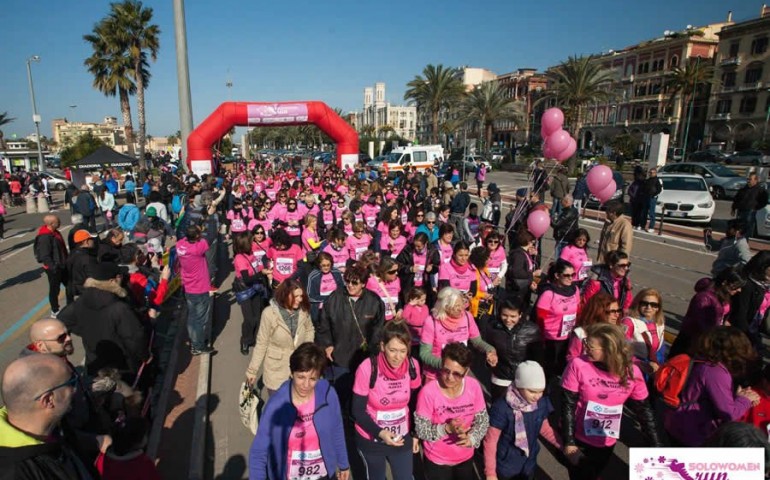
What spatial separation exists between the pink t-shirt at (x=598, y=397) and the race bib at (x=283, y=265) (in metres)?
3.99

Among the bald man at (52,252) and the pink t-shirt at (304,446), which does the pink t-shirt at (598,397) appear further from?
the bald man at (52,252)

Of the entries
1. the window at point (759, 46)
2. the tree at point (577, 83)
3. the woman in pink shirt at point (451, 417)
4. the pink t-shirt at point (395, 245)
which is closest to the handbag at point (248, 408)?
the woman in pink shirt at point (451, 417)

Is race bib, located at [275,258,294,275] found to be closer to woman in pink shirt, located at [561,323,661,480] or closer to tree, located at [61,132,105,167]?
woman in pink shirt, located at [561,323,661,480]

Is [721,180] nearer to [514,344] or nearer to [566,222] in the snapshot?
[566,222]

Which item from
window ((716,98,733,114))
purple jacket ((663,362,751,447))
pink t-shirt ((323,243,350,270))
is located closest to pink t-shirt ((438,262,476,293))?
pink t-shirt ((323,243,350,270))

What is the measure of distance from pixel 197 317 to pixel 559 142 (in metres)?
7.06

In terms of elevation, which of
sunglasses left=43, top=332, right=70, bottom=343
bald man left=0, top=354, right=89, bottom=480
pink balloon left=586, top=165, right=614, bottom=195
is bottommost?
sunglasses left=43, top=332, right=70, bottom=343

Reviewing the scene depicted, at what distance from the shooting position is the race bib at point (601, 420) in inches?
123

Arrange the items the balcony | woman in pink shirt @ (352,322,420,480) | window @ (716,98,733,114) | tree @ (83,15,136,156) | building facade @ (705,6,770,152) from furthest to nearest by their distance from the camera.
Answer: window @ (716,98,733,114), the balcony, building facade @ (705,6,770,152), tree @ (83,15,136,156), woman in pink shirt @ (352,322,420,480)

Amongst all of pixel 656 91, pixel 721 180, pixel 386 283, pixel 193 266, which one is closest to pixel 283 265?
pixel 193 266

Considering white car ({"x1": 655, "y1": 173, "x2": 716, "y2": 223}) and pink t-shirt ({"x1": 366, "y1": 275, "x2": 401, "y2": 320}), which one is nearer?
pink t-shirt ({"x1": 366, "y1": 275, "x2": 401, "y2": 320})

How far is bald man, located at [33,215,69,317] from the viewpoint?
712 centimetres

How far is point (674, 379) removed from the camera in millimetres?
3283

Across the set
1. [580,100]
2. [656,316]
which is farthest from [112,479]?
[580,100]
